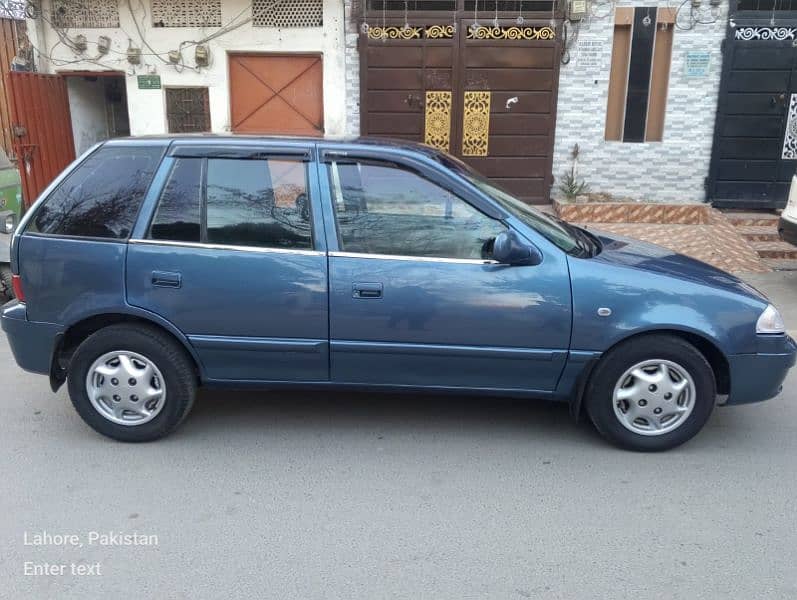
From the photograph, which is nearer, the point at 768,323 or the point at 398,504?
the point at 398,504

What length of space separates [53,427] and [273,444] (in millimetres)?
1346

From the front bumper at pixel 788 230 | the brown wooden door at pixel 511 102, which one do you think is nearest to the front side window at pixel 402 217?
the front bumper at pixel 788 230

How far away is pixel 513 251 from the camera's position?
350 cm

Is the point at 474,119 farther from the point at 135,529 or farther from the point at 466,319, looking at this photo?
the point at 135,529

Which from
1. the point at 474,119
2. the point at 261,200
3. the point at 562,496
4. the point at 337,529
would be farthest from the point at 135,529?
the point at 474,119

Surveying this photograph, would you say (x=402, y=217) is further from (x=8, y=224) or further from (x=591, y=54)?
(x=591, y=54)

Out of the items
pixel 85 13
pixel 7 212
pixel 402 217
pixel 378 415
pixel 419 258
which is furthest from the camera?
pixel 85 13

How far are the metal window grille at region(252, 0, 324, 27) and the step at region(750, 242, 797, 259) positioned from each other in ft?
20.8

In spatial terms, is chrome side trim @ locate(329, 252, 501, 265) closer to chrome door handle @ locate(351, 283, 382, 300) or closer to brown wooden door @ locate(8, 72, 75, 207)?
chrome door handle @ locate(351, 283, 382, 300)

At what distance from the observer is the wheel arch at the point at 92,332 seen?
371 cm

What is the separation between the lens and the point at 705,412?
366 cm

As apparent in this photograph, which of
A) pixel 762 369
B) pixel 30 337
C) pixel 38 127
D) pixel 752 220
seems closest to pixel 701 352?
pixel 762 369

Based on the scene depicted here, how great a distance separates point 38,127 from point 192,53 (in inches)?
86.7

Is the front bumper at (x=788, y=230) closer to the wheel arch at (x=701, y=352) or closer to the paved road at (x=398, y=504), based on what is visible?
the paved road at (x=398, y=504)
